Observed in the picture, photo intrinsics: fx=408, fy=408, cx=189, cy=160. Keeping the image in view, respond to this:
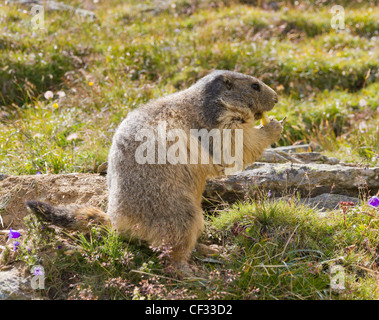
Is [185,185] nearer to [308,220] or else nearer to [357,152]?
[308,220]

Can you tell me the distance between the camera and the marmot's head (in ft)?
15.5

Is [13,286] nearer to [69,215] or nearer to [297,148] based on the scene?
[69,215]

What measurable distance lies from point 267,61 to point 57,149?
5387 millimetres

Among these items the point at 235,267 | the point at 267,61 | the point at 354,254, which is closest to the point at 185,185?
the point at 235,267

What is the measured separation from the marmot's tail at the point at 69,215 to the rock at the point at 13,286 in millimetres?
591

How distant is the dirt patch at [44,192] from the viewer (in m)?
4.90

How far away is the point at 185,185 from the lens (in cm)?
424

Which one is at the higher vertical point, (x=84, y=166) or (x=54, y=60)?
(x=54, y=60)

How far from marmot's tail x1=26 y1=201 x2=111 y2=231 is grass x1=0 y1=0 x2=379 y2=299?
0.14 metres

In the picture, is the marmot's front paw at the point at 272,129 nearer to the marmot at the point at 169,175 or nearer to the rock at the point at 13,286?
the marmot at the point at 169,175

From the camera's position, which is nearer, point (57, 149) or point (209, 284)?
point (209, 284)

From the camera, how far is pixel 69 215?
4.04 meters

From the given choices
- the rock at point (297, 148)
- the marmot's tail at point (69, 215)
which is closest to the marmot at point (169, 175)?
the marmot's tail at point (69, 215)

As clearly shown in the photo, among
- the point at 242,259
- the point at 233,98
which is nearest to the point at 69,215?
the point at 242,259
